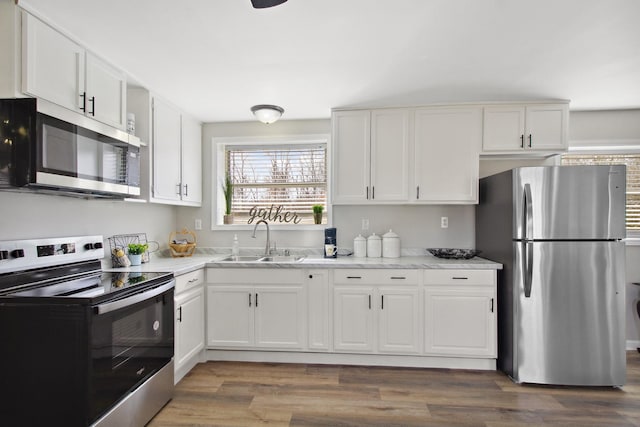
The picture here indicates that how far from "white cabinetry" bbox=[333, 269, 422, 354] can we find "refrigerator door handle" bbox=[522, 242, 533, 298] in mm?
787

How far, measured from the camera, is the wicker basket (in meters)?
3.33

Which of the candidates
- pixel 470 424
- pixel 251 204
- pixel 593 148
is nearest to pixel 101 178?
pixel 251 204

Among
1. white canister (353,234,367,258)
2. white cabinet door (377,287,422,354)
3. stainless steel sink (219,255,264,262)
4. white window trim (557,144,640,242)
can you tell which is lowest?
white cabinet door (377,287,422,354)

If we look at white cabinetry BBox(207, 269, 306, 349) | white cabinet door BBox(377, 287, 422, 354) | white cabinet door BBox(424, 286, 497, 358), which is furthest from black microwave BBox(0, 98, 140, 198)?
white cabinet door BBox(424, 286, 497, 358)

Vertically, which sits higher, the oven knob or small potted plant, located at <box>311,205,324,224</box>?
small potted plant, located at <box>311,205,324,224</box>

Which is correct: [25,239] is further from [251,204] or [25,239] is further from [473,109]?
[473,109]

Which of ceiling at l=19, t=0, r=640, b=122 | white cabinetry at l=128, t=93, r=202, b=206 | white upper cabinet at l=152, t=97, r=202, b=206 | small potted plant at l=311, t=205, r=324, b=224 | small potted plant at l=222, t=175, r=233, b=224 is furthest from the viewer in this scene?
small potted plant at l=222, t=175, r=233, b=224

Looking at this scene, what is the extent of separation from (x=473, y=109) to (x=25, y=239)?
11.3 ft

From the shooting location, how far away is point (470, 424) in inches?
83.9

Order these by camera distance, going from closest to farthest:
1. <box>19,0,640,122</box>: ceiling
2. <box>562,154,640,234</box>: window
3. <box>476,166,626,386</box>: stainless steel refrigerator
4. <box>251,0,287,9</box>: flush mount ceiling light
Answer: <box>251,0,287,9</box>: flush mount ceiling light, <box>19,0,640,122</box>: ceiling, <box>476,166,626,386</box>: stainless steel refrigerator, <box>562,154,640,234</box>: window

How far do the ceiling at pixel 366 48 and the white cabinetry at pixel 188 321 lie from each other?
5.06 feet

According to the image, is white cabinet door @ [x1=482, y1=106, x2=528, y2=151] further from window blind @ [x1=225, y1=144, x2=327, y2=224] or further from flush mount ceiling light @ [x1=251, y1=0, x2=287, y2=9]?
flush mount ceiling light @ [x1=251, y1=0, x2=287, y2=9]

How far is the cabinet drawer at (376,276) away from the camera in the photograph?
2.90 m

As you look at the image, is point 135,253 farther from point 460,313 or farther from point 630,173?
point 630,173
